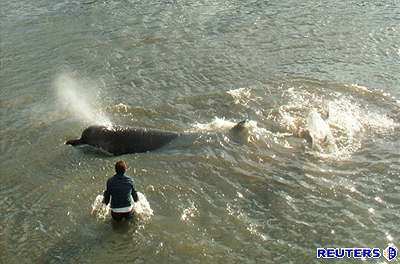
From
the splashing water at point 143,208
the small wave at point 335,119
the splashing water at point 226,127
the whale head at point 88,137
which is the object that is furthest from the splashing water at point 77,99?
the small wave at point 335,119

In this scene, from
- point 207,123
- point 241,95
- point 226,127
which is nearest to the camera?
point 226,127

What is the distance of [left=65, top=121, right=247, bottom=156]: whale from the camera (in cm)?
1370

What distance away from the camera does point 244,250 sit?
396 inches

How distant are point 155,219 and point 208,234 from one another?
1.31m

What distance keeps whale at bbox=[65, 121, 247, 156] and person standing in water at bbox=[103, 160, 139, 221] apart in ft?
10.0

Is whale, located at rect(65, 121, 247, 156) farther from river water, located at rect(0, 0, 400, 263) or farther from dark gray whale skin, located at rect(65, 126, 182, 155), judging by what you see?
river water, located at rect(0, 0, 400, 263)

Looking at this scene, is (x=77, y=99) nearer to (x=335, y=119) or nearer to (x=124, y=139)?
(x=124, y=139)

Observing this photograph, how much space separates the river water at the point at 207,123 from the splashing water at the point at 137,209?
0.13 metres

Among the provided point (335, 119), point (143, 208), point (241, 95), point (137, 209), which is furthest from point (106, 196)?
point (335, 119)

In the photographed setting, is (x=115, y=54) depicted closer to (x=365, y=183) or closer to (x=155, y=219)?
(x=155, y=219)

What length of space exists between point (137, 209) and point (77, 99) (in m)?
7.03

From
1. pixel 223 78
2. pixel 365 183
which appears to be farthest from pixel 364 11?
pixel 365 183

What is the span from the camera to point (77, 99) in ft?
55.3

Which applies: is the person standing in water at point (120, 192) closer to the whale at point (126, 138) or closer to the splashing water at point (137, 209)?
the splashing water at point (137, 209)
